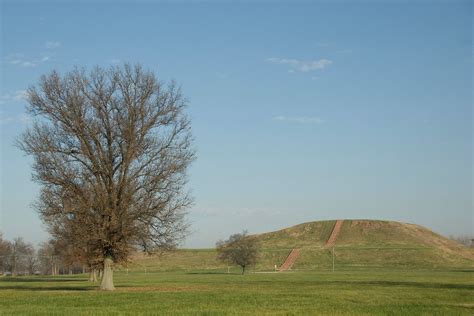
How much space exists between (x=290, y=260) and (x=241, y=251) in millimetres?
24363

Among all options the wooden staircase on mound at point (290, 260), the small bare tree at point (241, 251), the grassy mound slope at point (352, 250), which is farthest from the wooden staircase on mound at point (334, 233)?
the small bare tree at point (241, 251)

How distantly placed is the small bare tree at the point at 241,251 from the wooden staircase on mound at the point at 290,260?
570 inches

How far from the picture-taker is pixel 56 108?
113ft

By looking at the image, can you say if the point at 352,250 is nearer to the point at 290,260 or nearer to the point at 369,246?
the point at 369,246

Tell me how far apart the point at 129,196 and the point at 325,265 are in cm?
7548

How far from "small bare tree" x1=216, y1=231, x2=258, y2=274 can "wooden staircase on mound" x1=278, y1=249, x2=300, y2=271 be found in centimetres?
1448

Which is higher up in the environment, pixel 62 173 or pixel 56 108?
pixel 56 108

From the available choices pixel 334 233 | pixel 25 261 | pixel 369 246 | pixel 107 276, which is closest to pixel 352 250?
pixel 369 246

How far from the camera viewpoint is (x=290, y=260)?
11019cm

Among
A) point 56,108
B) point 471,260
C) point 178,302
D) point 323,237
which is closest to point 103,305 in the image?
point 178,302

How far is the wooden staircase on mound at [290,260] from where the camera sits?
104 meters

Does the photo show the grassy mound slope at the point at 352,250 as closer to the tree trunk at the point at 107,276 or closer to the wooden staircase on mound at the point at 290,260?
the wooden staircase on mound at the point at 290,260

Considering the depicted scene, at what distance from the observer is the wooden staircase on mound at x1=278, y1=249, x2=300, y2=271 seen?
341ft

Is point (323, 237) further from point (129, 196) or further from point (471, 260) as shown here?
point (129, 196)
